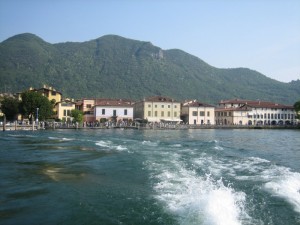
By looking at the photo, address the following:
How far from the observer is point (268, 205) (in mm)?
10883

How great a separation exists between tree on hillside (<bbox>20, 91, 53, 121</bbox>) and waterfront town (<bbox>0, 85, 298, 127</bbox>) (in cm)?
671

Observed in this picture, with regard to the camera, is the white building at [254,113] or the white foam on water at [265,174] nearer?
the white foam on water at [265,174]

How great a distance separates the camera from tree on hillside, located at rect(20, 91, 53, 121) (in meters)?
69.3

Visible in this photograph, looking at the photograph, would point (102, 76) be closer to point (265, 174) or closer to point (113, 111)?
point (113, 111)

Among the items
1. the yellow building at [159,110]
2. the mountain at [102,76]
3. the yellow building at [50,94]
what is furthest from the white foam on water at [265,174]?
the mountain at [102,76]

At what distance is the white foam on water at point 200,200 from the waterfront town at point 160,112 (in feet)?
207

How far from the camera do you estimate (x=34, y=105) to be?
69.4m

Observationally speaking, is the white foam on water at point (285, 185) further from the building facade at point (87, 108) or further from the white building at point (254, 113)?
the white building at point (254, 113)

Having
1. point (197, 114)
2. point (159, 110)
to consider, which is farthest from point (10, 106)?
point (197, 114)

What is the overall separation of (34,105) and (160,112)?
32892 millimetres

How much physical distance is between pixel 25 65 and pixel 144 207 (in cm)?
16111

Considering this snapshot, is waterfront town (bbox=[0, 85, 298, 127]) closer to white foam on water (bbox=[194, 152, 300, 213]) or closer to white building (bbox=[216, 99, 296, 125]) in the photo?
white building (bbox=[216, 99, 296, 125])

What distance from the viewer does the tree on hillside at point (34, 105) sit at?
227 ft

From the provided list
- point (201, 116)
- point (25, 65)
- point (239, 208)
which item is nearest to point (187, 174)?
point (239, 208)
